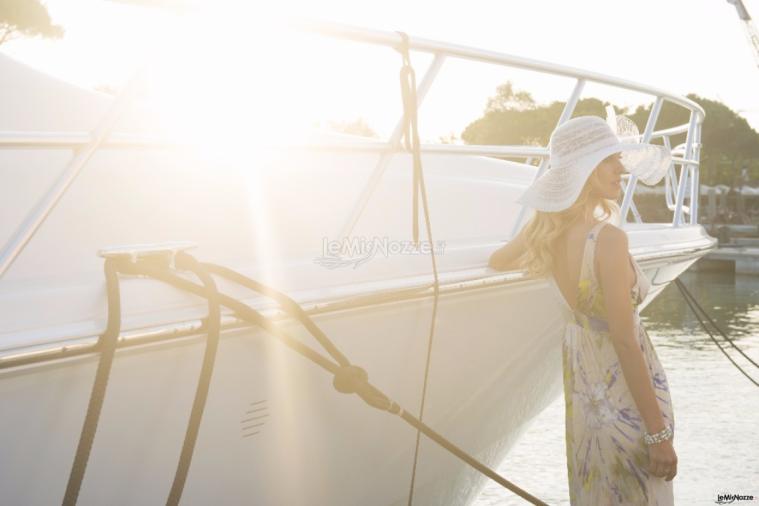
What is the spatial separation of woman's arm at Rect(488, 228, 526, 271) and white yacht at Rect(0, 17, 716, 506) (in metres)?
0.04

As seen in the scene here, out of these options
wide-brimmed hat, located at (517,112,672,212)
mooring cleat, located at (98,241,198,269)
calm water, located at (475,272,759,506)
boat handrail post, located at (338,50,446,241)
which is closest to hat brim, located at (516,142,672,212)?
wide-brimmed hat, located at (517,112,672,212)

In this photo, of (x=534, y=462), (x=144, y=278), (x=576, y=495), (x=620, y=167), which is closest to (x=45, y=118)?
(x=144, y=278)

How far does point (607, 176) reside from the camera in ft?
8.71

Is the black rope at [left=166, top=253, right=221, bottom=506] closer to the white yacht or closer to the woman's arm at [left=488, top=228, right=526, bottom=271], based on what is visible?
the white yacht

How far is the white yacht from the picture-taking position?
186 cm

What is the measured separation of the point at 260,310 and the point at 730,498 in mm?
3510

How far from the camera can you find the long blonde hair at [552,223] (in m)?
2.64

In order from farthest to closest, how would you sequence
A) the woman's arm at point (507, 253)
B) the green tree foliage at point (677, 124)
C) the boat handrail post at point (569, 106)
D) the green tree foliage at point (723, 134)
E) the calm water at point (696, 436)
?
the green tree foliage at point (723, 134), the green tree foliage at point (677, 124), the calm water at point (696, 436), the boat handrail post at point (569, 106), the woman's arm at point (507, 253)

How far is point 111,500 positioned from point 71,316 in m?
0.48

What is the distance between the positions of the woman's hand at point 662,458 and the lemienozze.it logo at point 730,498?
242 cm

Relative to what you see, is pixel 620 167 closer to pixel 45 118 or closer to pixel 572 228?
pixel 572 228

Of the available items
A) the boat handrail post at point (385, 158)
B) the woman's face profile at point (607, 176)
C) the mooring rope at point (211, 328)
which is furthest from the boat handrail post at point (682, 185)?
the mooring rope at point (211, 328)

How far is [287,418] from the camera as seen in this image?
2359 mm

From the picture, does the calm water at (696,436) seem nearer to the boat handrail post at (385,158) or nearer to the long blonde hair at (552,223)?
the long blonde hair at (552,223)
